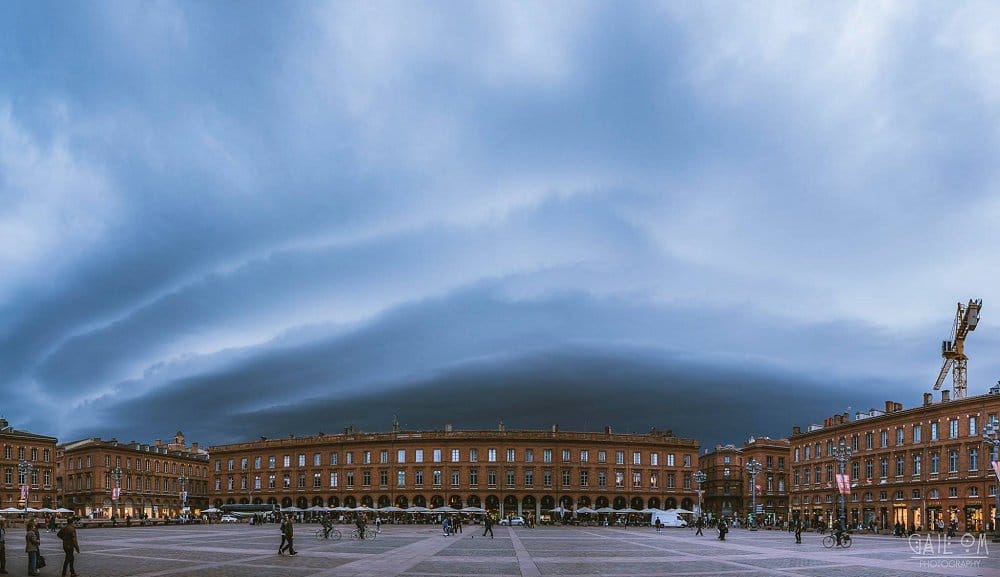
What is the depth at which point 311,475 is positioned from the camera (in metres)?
132

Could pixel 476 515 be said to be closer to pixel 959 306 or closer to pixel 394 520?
pixel 394 520

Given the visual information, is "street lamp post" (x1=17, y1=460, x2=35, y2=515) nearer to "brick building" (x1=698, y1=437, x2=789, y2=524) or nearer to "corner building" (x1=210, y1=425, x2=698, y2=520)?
"corner building" (x1=210, y1=425, x2=698, y2=520)

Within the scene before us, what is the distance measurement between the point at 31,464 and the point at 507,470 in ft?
201

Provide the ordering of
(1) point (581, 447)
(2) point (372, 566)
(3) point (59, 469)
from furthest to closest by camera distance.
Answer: (3) point (59, 469) → (1) point (581, 447) → (2) point (372, 566)

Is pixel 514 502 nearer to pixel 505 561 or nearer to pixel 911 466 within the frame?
pixel 911 466

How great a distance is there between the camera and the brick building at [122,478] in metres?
133

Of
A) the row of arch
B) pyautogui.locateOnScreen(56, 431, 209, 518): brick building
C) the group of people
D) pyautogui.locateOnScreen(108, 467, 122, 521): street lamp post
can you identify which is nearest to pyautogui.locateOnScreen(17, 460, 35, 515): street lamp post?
pyautogui.locateOnScreen(108, 467, 122, 521): street lamp post

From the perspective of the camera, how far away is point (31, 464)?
373ft

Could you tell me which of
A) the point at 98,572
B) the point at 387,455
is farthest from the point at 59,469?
the point at 98,572

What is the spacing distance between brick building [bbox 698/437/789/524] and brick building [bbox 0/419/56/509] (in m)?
95.5

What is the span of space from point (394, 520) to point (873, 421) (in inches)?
2305

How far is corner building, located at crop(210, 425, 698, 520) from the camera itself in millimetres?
122812

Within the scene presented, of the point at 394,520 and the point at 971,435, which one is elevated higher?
the point at 971,435

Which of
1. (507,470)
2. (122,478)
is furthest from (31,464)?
(507,470)
